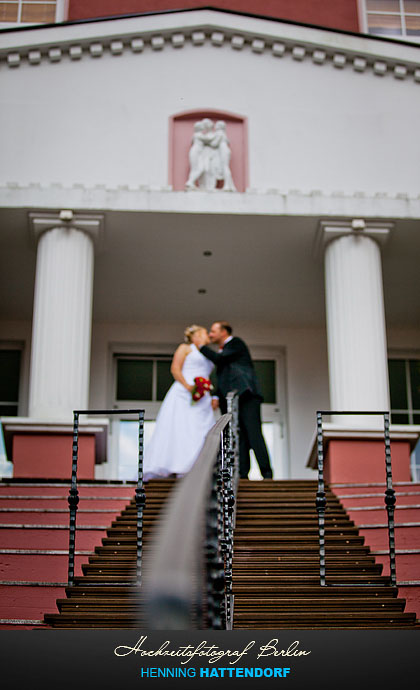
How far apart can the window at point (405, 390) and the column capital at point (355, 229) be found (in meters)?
3.58

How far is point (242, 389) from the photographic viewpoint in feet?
32.4

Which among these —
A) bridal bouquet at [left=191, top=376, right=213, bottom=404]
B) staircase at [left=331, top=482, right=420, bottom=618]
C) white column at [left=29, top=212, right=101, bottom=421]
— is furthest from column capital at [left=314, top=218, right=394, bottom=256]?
staircase at [left=331, top=482, right=420, bottom=618]

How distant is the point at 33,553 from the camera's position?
702 cm

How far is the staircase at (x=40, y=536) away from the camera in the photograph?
6492 mm

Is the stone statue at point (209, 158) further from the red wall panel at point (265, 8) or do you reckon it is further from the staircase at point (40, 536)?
the staircase at point (40, 536)

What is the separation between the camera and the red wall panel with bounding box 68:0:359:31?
496 inches

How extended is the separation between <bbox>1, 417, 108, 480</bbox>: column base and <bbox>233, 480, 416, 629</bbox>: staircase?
2.11 meters

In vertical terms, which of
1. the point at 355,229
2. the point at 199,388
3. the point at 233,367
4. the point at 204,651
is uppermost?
the point at 355,229

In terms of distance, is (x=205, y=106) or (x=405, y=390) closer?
(x=205, y=106)

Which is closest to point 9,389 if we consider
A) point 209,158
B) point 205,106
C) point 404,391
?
point 209,158

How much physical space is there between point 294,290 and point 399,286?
130 cm

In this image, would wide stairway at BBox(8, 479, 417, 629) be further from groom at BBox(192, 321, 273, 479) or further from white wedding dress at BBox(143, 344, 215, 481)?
white wedding dress at BBox(143, 344, 215, 481)

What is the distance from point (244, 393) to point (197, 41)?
4101 mm

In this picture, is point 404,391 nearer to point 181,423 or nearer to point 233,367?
point 233,367
